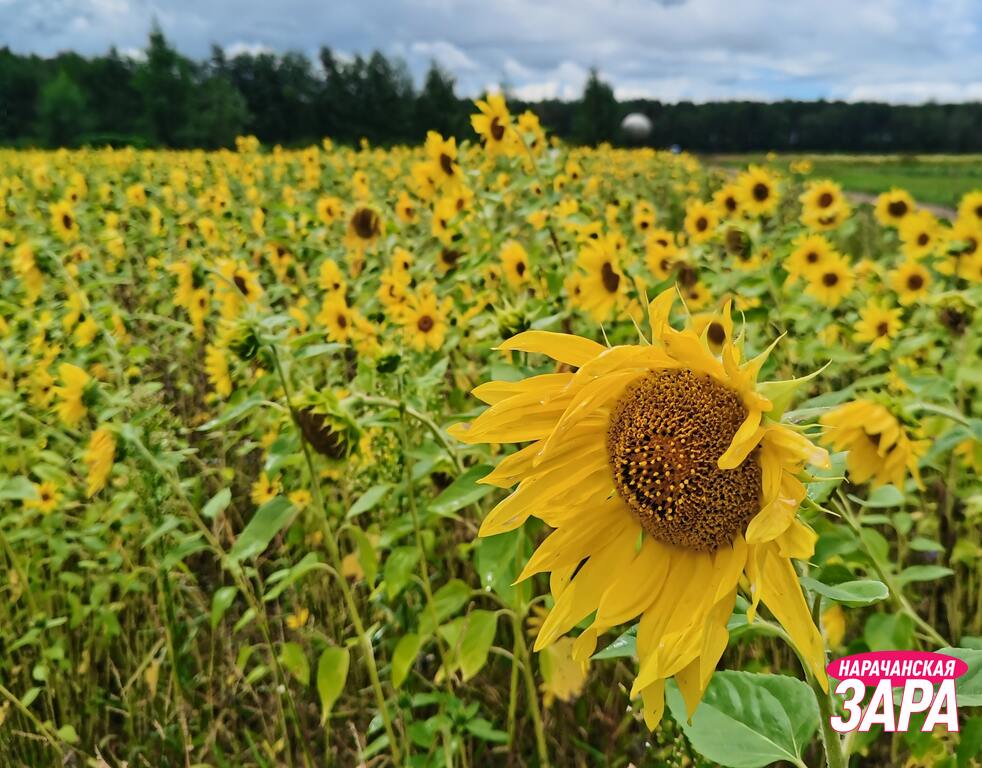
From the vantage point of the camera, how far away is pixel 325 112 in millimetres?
31125

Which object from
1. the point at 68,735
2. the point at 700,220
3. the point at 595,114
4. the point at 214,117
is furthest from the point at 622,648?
the point at 214,117

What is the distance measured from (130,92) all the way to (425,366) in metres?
44.0

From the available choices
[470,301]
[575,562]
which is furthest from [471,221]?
[575,562]

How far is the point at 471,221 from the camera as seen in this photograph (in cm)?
292

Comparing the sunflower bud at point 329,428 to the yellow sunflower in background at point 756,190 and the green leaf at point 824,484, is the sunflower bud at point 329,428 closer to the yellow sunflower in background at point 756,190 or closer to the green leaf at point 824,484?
the green leaf at point 824,484

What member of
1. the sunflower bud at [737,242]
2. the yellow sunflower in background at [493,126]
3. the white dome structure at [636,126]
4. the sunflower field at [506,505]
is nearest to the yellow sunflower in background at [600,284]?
the sunflower field at [506,505]

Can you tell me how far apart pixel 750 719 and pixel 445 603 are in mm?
734

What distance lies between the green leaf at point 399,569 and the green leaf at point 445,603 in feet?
0.24

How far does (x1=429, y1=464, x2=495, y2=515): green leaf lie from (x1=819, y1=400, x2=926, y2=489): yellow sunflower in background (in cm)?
62

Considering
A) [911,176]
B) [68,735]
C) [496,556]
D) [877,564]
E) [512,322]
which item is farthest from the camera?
[911,176]

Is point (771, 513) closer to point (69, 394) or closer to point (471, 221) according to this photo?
point (69, 394)

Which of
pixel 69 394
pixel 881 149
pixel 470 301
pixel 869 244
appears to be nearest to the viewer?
pixel 69 394

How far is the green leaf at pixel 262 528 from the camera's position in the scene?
120cm

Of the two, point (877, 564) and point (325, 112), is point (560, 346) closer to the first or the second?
point (877, 564)
